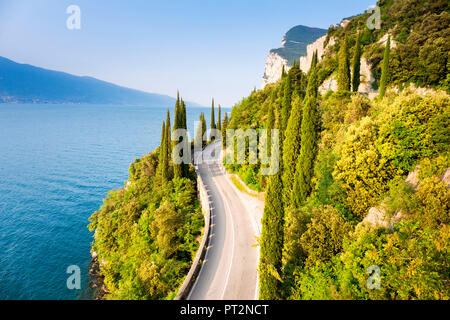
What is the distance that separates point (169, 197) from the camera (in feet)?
91.4

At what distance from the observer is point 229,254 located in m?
16.4

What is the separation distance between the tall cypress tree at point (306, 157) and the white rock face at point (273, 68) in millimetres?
143367

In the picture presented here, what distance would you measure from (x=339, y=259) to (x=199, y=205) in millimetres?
Answer: 18625

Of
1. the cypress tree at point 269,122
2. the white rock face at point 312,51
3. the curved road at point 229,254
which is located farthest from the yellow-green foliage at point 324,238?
the white rock face at point 312,51

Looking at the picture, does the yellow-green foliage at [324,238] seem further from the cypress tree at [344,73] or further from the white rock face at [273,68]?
the white rock face at [273,68]

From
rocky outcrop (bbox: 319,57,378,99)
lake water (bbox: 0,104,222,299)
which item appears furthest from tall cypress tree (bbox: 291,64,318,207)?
lake water (bbox: 0,104,222,299)

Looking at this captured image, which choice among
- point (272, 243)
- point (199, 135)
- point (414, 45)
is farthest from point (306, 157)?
point (199, 135)

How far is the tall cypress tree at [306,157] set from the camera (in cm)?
1895

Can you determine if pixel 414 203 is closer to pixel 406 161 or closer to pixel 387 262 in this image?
pixel 387 262

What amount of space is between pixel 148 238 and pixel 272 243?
14.9 m

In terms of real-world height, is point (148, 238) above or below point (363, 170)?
below

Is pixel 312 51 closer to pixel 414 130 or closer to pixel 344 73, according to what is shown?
pixel 344 73

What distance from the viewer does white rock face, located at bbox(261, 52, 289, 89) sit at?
152688 mm
